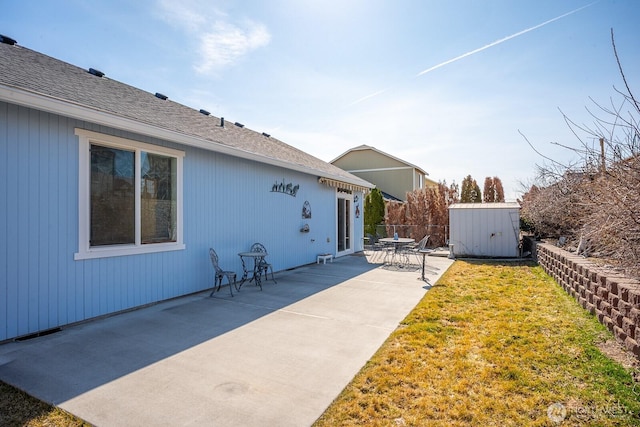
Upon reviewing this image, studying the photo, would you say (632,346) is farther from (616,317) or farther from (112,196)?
(112,196)

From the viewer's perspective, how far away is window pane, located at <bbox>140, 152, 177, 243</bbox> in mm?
5602

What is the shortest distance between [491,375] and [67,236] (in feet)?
17.6

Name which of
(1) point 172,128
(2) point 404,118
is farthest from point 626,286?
(2) point 404,118

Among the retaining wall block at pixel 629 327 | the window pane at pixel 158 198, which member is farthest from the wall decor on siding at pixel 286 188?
the retaining wall block at pixel 629 327

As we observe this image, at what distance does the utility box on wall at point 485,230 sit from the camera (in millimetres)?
12211

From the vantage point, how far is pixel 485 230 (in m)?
12.5

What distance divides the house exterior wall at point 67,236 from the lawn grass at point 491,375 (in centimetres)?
399

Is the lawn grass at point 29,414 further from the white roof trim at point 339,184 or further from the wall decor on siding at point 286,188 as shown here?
the white roof trim at point 339,184

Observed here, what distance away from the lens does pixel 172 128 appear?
587 cm

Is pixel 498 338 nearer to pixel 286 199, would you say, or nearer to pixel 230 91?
pixel 286 199

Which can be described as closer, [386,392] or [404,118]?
[386,392]

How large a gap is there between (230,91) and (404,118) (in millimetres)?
5616

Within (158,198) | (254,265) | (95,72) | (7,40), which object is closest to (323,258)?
(254,265)

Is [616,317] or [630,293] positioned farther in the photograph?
[616,317]
